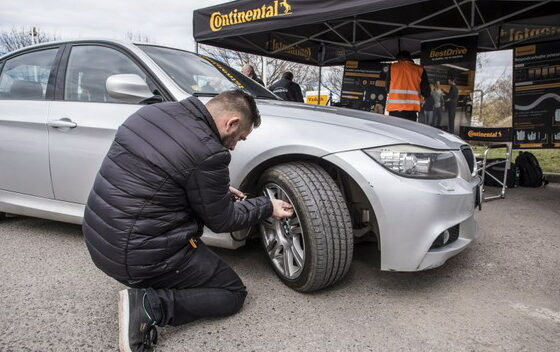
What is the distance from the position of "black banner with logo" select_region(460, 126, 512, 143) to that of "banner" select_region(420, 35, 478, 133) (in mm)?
2562

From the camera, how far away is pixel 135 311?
5.49ft

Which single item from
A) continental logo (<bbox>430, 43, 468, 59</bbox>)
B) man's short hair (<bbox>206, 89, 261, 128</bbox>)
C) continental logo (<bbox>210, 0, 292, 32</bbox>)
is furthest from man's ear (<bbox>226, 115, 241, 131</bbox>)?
continental logo (<bbox>430, 43, 468, 59</bbox>)

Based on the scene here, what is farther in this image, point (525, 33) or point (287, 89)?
point (287, 89)

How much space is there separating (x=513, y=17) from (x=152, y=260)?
257 inches

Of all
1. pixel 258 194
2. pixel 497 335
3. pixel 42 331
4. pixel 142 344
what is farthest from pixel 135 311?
pixel 497 335

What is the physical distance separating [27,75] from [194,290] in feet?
7.93

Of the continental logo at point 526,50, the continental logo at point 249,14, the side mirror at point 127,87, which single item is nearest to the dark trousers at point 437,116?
Result: the continental logo at point 526,50

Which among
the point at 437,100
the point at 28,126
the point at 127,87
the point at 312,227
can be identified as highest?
the point at 437,100

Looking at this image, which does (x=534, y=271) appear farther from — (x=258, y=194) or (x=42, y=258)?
(x=42, y=258)

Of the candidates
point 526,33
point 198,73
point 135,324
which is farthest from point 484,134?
point 135,324

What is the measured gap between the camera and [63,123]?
264cm

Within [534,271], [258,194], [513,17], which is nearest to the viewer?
[258,194]

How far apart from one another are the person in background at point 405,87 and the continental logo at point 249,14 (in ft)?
6.56

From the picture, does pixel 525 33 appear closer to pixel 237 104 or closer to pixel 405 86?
pixel 405 86
